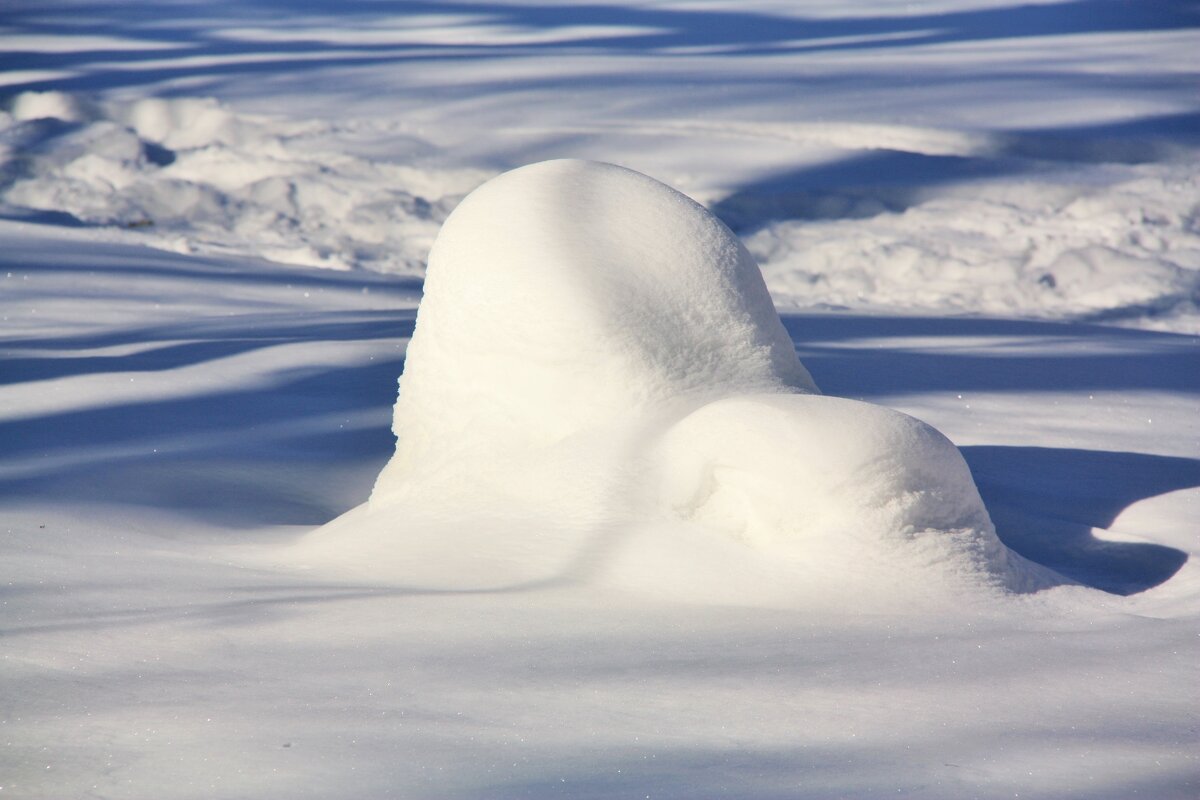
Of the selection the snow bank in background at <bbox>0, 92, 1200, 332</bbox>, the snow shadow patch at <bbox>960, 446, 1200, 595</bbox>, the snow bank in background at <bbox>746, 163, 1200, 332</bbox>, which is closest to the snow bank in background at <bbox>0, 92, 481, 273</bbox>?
the snow bank in background at <bbox>0, 92, 1200, 332</bbox>

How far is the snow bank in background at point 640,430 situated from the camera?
191 cm

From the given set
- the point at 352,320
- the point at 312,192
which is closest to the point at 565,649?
the point at 352,320

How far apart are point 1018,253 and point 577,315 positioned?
3941mm

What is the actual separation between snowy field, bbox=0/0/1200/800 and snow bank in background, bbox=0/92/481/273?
0.12ft

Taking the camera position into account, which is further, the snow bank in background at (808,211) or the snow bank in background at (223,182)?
A: the snow bank in background at (223,182)

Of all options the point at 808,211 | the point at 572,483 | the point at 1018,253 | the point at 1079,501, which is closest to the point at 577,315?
the point at 572,483

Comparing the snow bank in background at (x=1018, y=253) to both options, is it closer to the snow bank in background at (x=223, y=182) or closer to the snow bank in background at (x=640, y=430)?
the snow bank in background at (x=223, y=182)

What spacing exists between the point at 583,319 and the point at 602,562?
0.45m

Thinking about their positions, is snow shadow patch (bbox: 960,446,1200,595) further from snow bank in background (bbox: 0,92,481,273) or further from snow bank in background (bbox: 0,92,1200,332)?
snow bank in background (bbox: 0,92,481,273)

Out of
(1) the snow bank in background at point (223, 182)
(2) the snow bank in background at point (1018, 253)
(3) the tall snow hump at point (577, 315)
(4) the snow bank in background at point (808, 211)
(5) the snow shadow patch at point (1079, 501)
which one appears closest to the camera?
(3) the tall snow hump at point (577, 315)

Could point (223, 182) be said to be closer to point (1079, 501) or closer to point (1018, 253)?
point (1018, 253)

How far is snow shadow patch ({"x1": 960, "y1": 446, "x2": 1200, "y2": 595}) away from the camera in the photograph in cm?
228

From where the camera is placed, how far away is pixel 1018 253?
5.58 meters

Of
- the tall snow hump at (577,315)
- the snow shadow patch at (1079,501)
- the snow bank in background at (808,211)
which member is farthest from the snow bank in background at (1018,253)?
the tall snow hump at (577,315)
